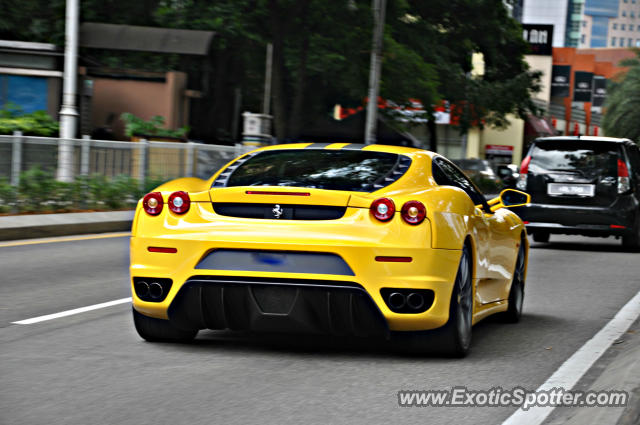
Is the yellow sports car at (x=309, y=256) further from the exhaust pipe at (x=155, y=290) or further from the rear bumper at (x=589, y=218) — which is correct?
the rear bumper at (x=589, y=218)

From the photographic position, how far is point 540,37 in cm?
9831

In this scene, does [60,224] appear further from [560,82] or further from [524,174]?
[560,82]

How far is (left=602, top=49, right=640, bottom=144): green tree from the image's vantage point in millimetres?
55562

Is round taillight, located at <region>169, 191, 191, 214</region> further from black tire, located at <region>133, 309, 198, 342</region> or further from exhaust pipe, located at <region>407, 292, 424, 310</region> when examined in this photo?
exhaust pipe, located at <region>407, 292, 424, 310</region>

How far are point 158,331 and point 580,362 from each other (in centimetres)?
254

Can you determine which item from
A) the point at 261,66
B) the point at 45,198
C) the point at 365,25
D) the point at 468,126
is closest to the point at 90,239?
the point at 45,198

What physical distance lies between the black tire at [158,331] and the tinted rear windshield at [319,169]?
94 cm

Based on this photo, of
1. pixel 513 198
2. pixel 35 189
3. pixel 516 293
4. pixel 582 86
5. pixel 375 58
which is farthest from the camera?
pixel 582 86

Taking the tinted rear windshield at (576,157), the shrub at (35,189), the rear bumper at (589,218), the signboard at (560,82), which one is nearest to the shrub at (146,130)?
the shrub at (35,189)

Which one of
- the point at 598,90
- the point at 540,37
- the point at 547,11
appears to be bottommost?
the point at 598,90

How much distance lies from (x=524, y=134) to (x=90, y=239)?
6807 centimetres

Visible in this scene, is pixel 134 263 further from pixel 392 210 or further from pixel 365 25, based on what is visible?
pixel 365 25

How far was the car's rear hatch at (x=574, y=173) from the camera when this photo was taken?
1602 centimetres

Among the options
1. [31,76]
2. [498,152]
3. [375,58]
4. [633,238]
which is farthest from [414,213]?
[498,152]
